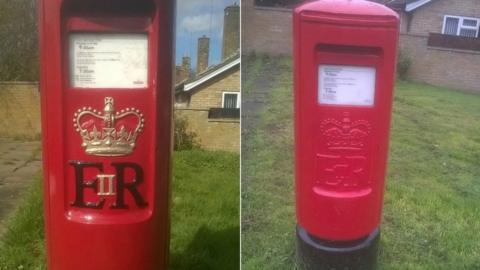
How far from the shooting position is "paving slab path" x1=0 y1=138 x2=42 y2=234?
244 inches

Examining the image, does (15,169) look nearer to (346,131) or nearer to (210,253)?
(210,253)

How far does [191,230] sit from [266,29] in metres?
2.60

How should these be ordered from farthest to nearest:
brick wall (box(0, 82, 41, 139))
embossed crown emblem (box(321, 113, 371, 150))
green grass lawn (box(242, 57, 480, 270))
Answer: brick wall (box(0, 82, 41, 139)), green grass lawn (box(242, 57, 480, 270)), embossed crown emblem (box(321, 113, 371, 150))

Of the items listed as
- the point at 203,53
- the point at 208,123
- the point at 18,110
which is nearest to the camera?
the point at 203,53

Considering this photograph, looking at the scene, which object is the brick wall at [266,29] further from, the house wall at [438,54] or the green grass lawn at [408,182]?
the house wall at [438,54]

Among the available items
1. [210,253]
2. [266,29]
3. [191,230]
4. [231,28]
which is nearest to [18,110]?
[231,28]

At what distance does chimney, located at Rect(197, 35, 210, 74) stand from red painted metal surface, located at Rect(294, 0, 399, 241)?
3972mm

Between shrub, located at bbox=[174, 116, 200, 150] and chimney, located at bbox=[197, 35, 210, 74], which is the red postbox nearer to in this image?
chimney, located at bbox=[197, 35, 210, 74]

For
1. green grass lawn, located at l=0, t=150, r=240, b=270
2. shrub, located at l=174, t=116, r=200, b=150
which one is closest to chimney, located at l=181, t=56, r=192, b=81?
green grass lawn, located at l=0, t=150, r=240, b=270

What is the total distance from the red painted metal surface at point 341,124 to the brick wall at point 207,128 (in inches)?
303

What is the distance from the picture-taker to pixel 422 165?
2717 millimetres

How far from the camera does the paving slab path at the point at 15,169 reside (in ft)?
20.3

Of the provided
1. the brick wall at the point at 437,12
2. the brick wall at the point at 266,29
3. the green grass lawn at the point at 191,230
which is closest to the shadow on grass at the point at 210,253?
the green grass lawn at the point at 191,230

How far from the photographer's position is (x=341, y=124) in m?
2.48
